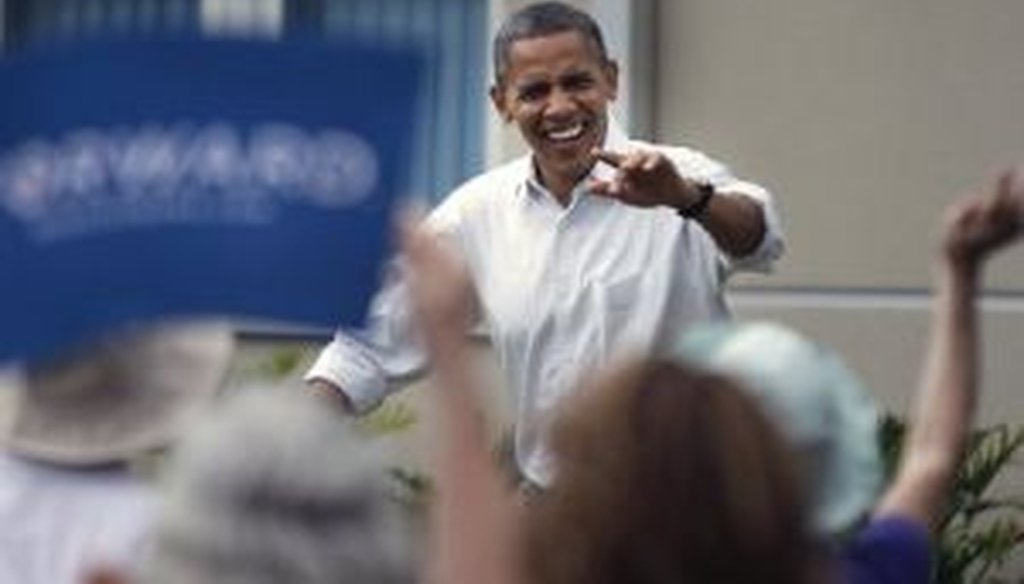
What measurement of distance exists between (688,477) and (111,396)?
0.70 m

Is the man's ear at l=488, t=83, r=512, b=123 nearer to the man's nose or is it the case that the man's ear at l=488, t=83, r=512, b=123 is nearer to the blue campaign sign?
the man's nose

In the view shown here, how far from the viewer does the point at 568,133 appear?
459cm

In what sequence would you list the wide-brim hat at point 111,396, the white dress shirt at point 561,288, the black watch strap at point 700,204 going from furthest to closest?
the white dress shirt at point 561,288 < the black watch strap at point 700,204 < the wide-brim hat at point 111,396

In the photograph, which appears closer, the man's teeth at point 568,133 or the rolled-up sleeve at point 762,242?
the rolled-up sleeve at point 762,242

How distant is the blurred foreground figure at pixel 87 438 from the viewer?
2.64 meters

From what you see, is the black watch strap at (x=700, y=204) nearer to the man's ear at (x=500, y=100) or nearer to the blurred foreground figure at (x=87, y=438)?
the man's ear at (x=500, y=100)

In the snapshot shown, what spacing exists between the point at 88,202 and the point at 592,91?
6.50ft

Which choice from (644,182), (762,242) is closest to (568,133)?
(762,242)

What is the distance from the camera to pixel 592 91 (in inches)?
181

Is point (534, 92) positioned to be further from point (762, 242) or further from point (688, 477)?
point (688, 477)

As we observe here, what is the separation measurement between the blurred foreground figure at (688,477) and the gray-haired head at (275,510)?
141 mm

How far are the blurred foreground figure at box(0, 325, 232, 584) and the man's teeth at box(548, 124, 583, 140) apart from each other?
6.23ft

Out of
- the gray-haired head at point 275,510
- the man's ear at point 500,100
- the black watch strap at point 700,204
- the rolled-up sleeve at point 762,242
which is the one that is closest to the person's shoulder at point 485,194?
the man's ear at point 500,100

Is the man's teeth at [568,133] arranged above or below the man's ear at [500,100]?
below
